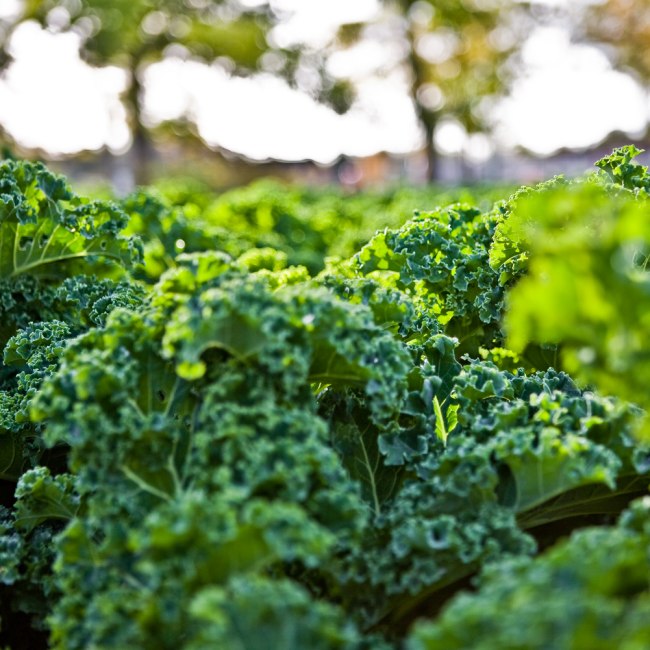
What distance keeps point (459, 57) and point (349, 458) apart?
35818 millimetres

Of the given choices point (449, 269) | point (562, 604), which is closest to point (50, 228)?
point (449, 269)

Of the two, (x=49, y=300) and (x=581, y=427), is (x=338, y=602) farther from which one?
(x=49, y=300)

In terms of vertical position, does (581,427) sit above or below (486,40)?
below

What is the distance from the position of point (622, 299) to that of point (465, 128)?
125 ft

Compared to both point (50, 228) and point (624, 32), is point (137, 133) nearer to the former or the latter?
point (624, 32)

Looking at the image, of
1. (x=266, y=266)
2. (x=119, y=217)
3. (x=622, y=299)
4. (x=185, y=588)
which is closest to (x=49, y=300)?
(x=119, y=217)

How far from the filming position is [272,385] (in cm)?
236

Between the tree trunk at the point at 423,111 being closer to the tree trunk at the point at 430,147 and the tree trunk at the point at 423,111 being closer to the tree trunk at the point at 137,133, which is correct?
the tree trunk at the point at 430,147

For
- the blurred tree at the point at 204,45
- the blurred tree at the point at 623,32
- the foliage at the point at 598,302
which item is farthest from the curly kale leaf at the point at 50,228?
the blurred tree at the point at 623,32

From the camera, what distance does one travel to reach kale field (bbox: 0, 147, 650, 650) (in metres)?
1.75

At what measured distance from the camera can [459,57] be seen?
36156mm

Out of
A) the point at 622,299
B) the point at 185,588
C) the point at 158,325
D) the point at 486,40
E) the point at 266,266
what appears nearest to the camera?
the point at 622,299

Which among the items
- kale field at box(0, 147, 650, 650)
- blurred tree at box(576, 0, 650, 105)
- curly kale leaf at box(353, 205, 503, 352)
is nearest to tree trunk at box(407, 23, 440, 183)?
blurred tree at box(576, 0, 650, 105)

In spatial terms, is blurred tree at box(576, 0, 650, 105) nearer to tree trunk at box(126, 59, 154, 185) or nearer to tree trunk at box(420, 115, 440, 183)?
tree trunk at box(420, 115, 440, 183)
